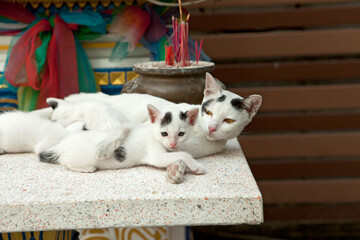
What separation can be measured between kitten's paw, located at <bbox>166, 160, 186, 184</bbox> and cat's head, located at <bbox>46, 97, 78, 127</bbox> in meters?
0.46

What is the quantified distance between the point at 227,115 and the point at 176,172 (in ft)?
0.84

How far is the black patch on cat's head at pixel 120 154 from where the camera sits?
1.13 m

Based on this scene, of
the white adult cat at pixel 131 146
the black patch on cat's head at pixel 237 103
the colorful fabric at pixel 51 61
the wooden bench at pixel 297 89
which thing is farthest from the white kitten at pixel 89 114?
the wooden bench at pixel 297 89

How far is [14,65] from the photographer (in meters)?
2.03

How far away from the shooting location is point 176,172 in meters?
1.05

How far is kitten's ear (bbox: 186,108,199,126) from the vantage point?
1.14 metres

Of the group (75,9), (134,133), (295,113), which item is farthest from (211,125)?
(295,113)

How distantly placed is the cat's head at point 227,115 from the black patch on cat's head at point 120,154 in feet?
0.81

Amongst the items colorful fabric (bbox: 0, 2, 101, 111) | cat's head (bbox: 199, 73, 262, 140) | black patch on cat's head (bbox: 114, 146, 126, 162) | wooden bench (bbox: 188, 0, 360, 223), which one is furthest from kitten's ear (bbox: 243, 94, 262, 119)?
wooden bench (bbox: 188, 0, 360, 223)

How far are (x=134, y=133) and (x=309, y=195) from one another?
1987 millimetres

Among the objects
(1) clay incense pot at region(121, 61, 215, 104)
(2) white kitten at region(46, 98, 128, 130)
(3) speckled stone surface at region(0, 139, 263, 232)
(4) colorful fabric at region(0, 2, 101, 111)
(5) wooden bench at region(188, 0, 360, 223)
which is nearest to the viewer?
(3) speckled stone surface at region(0, 139, 263, 232)

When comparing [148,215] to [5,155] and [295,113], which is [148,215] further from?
[295,113]

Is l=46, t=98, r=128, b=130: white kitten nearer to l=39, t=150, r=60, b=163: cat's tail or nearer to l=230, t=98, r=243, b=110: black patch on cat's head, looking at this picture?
l=39, t=150, r=60, b=163: cat's tail

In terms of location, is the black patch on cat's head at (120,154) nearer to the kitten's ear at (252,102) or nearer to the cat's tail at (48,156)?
the cat's tail at (48,156)
